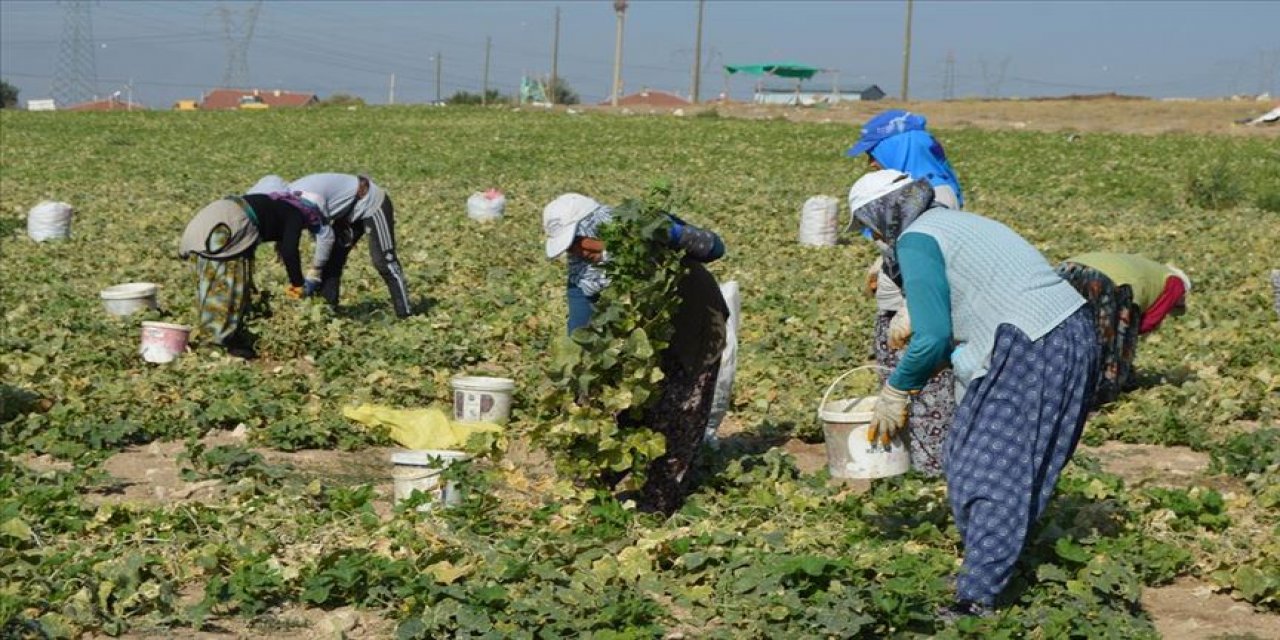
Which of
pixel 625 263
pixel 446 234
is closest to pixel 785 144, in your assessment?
pixel 446 234

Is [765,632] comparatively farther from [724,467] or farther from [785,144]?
[785,144]

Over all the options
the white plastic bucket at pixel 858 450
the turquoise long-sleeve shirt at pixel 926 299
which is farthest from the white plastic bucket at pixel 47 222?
the turquoise long-sleeve shirt at pixel 926 299

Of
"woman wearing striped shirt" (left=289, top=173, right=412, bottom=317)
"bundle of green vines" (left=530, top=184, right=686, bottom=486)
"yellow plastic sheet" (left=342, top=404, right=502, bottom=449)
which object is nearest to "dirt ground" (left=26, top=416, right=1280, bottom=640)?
"yellow plastic sheet" (left=342, top=404, right=502, bottom=449)

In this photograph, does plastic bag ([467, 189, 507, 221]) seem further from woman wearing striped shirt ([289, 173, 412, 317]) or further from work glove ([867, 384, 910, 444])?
work glove ([867, 384, 910, 444])

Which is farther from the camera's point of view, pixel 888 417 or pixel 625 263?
pixel 625 263

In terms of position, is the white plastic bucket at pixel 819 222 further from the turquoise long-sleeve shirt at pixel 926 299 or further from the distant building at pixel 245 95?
the distant building at pixel 245 95

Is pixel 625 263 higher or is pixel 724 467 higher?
pixel 625 263

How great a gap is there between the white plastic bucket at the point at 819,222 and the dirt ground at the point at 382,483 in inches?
288

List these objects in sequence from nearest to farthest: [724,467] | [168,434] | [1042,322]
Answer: [1042,322] < [724,467] < [168,434]

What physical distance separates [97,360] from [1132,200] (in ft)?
52.4

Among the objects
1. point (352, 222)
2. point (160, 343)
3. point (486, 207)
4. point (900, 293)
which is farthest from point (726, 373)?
point (486, 207)

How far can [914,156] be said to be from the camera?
7484mm

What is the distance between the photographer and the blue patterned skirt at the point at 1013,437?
4828 mm

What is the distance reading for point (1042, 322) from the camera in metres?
4.81
